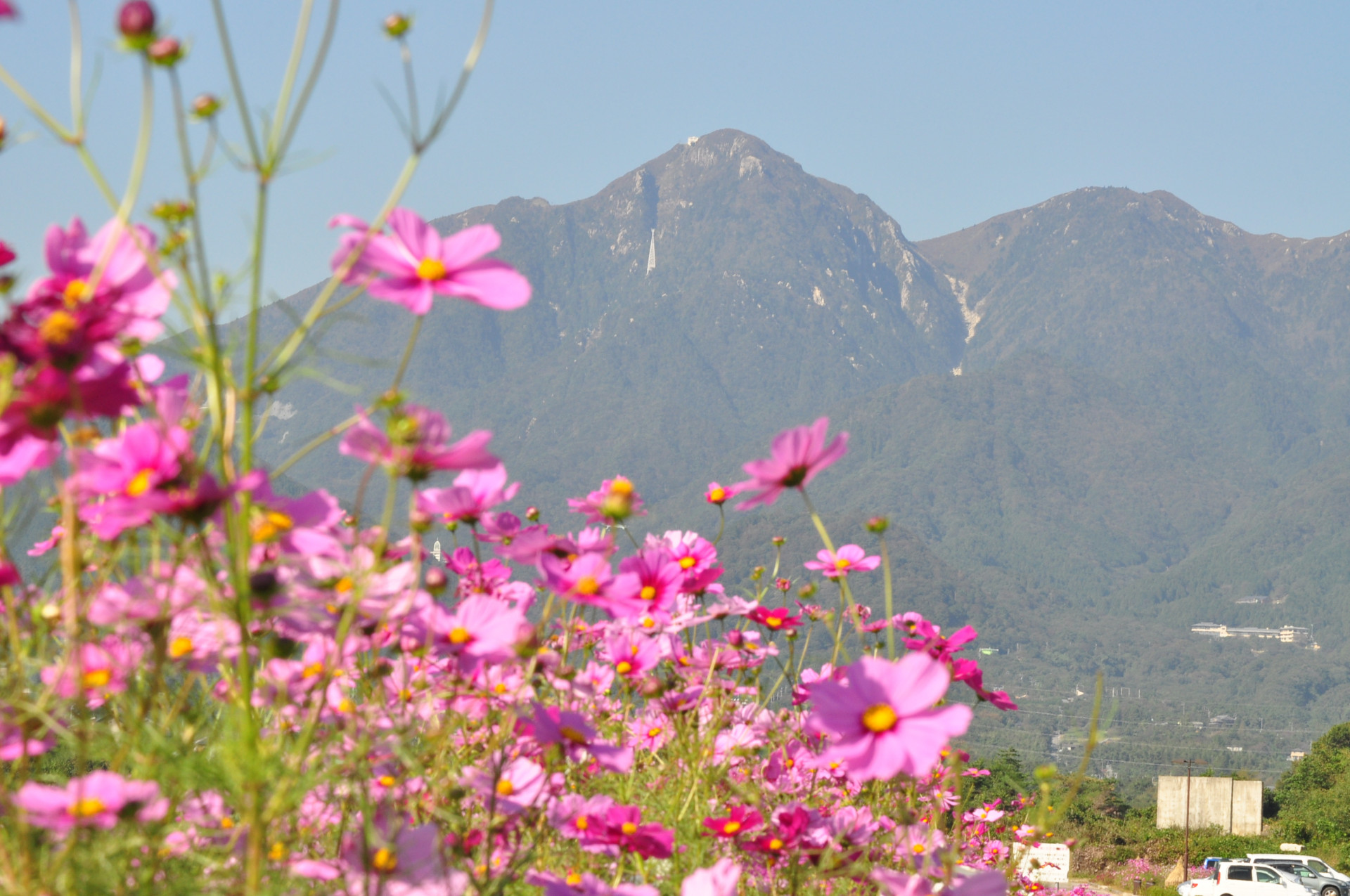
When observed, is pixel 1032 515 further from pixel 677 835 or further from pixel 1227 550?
pixel 677 835

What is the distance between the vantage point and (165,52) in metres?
0.71

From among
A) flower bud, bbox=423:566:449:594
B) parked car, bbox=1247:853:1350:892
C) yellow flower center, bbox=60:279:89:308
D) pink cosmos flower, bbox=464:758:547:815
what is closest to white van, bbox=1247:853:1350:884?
parked car, bbox=1247:853:1350:892

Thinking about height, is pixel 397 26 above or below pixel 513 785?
above

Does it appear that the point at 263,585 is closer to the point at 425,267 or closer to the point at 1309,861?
the point at 425,267

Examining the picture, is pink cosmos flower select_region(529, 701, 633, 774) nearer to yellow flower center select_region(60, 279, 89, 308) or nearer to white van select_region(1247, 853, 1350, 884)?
yellow flower center select_region(60, 279, 89, 308)

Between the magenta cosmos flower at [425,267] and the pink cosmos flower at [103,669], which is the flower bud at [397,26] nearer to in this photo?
the magenta cosmos flower at [425,267]

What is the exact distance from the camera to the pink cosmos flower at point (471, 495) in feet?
3.75

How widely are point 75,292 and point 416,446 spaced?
0.99ft

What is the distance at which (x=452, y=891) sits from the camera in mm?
906

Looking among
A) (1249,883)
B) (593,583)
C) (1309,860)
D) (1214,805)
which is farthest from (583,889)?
(1214,805)

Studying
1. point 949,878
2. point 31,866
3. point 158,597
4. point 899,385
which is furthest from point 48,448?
point 899,385

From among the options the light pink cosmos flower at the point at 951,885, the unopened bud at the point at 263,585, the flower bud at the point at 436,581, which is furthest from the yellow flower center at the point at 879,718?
the unopened bud at the point at 263,585

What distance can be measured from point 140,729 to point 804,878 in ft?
3.18

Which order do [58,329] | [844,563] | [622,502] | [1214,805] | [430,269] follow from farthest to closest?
[1214,805] → [844,563] → [622,502] → [430,269] → [58,329]
